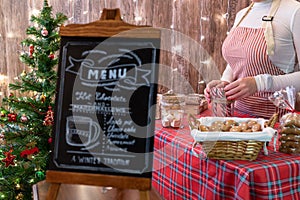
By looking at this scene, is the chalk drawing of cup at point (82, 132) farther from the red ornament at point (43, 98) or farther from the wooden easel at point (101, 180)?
the red ornament at point (43, 98)

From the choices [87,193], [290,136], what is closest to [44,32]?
[87,193]

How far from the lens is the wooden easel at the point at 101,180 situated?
1060 mm

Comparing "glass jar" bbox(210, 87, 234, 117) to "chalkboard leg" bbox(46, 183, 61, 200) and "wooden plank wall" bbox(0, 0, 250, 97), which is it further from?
"wooden plank wall" bbox(0, 0, 250, 97)

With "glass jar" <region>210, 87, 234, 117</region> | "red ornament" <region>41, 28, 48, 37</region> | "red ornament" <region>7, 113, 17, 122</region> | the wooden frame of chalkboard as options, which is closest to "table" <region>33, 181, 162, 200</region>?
the wooden frame of chalkboard

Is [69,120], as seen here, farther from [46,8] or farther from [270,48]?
[46,8]

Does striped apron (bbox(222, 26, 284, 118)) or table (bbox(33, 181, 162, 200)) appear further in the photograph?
striped apron (bbox(222, 26, 284, 118))

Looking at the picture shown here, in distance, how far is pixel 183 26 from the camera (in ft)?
10.6

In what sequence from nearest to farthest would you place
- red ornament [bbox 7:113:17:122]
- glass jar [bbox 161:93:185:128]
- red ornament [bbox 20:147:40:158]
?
glass jar [bbox 161:93:185:128] < red ornament [bbox 20:147:40:158] < red ornament [bbox 7:113:17:122]

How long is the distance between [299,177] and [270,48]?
2.43 ft

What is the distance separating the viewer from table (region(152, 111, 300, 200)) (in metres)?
1.11

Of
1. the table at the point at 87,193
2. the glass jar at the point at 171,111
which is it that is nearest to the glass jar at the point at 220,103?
the glass jar at the point at 171,111

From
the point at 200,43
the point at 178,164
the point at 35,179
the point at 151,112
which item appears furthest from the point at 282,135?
the point at 200,43

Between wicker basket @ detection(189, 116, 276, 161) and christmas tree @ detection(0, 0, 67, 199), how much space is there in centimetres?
119

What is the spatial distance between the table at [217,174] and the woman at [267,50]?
1.22ft
